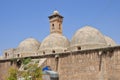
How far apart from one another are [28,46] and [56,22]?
4.35 m

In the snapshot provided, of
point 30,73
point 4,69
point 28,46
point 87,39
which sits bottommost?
point 4,69

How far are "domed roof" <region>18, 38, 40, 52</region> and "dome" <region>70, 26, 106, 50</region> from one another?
6686 millimetres

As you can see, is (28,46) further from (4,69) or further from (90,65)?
(90,65)

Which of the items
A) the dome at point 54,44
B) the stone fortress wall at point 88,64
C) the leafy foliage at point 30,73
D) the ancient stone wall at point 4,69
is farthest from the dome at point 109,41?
the leafy foliage at point 30,73

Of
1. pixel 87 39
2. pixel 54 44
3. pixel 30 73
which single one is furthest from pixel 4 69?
pixel 30 73

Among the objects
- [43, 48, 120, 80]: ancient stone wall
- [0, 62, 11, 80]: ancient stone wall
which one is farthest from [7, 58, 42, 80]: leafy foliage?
[0, 62, 11, 80]: ancient stone wall

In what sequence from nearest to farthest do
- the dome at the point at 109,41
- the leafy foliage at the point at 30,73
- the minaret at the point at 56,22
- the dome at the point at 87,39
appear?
1. the leafy foliage at the point at 30,73
2. the dome at the point at 87,39
3. the dome at the point at 109,41
4. the minaret at the point at 56,22

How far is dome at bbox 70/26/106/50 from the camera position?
856 inches

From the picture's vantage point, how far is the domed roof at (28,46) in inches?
1095

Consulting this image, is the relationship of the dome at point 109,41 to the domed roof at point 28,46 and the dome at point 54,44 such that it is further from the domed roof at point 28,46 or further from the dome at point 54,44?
the domed roof at point 28,46

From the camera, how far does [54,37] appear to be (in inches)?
1014

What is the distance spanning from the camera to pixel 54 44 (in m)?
25.0

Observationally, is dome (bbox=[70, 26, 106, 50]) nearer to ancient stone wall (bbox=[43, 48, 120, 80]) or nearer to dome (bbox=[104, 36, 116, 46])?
dome (bbox=[104, 36, 116, 46])

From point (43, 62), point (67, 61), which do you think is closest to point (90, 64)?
point (67, 61)
